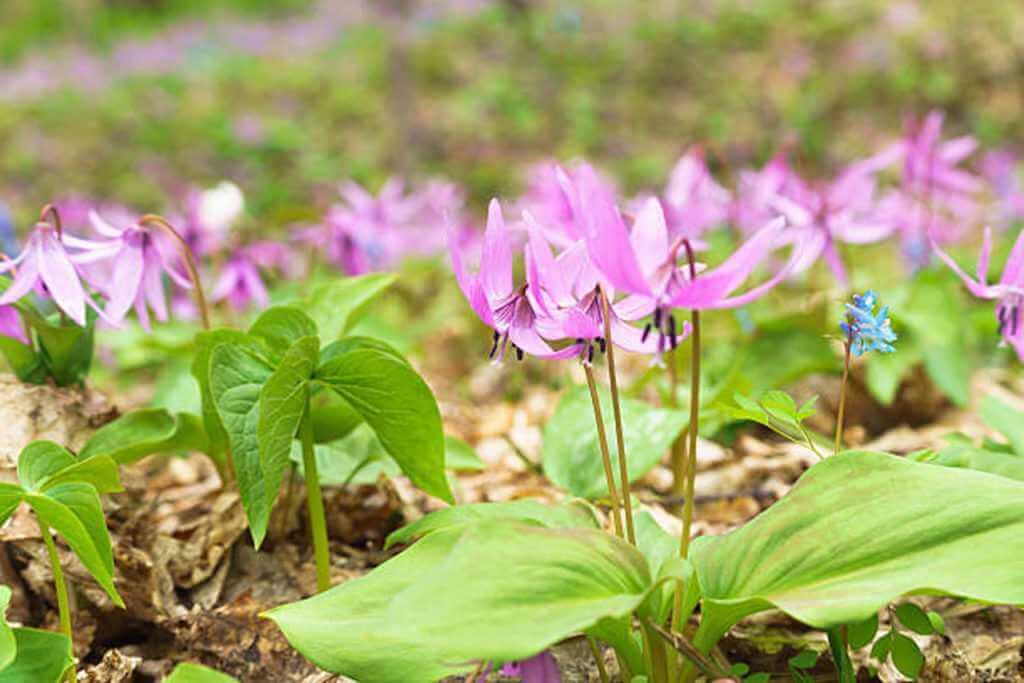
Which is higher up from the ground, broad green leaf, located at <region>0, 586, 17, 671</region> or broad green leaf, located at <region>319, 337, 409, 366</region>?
broad green leaf, located at <region>319, 337, 409, 366</region>

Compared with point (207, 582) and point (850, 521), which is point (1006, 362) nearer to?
point (850, 521)

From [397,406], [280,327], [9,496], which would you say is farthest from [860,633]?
[9,496]

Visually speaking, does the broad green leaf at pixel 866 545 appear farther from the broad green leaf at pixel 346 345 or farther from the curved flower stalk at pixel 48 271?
the curved flower stalk at pixel 48 271

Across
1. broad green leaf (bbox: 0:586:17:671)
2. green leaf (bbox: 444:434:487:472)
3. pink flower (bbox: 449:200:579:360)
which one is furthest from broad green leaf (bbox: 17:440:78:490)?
green leaf (bbox: 444:434:487:472)

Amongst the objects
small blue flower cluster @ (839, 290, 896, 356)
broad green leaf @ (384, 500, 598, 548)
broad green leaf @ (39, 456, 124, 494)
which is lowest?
broad green leaf @ (384, 500, 598, 548)

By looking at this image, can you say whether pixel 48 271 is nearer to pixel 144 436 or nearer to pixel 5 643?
pixel 144 436

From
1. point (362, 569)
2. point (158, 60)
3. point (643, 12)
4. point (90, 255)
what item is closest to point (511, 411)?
point (362, 569)

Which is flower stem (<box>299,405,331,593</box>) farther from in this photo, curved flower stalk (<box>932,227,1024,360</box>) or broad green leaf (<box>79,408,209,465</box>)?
curved flower stalk (<box>932,227,1024,360</box>)
